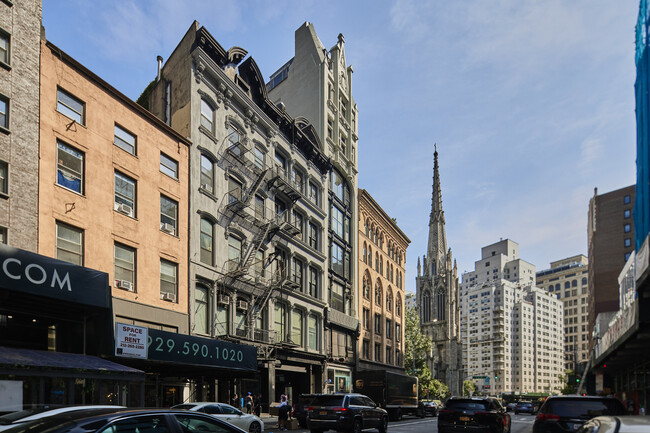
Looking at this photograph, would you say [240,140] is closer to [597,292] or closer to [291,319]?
[291,319]

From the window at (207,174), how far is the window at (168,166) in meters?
2.15

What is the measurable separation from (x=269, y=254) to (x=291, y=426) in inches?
525

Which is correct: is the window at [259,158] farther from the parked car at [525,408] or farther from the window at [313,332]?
the parked car at [525,408]

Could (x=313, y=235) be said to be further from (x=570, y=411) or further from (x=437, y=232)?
(x=437, y=232)

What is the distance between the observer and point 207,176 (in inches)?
1233

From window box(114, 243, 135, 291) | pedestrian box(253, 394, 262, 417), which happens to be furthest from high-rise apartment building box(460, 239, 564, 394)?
window box(114, 243, 135, 291)

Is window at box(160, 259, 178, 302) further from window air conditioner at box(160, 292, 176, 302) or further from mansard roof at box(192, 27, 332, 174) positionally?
mansard roof at box(192, 27, 332, 174)

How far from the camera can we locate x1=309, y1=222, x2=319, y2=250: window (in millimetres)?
44178

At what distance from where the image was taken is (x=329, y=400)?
20.9m

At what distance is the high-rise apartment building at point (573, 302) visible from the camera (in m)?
176

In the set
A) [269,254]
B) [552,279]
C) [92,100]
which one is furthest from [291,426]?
[552,279]

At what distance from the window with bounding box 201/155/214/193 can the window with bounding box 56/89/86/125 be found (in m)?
8.21

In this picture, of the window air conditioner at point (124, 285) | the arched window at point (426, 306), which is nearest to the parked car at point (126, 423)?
the window air conditioner at point (124, 285)

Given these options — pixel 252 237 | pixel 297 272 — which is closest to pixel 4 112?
pixel 252 237
